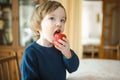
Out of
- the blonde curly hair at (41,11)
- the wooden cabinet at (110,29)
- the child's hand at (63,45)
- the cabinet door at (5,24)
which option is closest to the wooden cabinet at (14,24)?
the cabinet door at (5,24)

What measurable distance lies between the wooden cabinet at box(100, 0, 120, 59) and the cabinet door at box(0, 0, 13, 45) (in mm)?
2531

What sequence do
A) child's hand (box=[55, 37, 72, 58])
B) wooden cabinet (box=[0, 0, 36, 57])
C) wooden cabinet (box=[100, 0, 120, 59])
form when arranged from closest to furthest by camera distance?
1. child's hand (box=[55, 37, 72, 58])
2. wooden cabinet (box=[0, 0, 36, 57])
3. wooden cabinet (box=[100, 0, 120, 59])

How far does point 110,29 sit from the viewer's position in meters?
4.65

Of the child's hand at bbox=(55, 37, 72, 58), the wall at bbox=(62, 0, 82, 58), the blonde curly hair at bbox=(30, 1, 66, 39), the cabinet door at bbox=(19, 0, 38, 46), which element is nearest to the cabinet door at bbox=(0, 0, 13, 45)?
the cabinet door at bbox=(19, 0, 38, 46)

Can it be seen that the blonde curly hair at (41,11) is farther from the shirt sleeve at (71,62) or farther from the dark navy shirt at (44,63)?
the shirt sleeve at (71,62)

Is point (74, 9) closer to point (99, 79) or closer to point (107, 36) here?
point (99, 79)

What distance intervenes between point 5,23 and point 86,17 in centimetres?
474

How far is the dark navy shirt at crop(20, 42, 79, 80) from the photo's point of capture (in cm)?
75

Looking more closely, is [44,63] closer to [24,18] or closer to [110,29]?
[24,18]

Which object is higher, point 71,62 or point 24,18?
point 24,18

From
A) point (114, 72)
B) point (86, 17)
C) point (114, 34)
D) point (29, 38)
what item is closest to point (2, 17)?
point (29, 38)

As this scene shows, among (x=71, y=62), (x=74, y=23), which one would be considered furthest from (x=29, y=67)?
(x=74, y=23)

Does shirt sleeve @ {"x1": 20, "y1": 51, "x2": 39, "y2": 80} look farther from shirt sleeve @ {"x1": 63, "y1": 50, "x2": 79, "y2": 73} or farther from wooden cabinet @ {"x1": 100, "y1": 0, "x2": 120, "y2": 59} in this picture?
wooden cabinet @ {"x1": 100, "y1": 0, "x2": 120, "y2": 59}

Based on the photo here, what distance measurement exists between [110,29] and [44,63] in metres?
4.11
